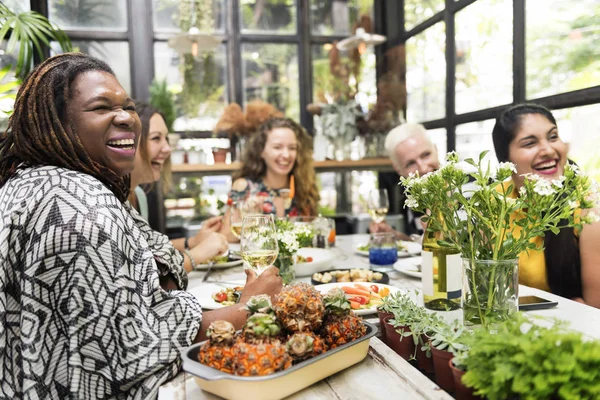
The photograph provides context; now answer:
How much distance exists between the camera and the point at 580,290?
162 cm

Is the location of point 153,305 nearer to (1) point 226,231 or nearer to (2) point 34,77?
(2) point 34,77

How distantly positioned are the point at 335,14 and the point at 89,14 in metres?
2.27

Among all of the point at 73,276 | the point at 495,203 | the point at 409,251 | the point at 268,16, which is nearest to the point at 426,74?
the point at 268,16

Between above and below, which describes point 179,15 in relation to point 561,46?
above

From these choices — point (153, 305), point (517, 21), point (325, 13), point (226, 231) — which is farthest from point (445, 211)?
point (325, 13)

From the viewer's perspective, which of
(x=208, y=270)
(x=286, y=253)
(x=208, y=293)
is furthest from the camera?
(x=208, y=270)

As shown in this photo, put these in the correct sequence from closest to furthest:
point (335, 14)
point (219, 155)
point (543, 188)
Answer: point (543, 188)
point (219, 155)
point (335, 14)

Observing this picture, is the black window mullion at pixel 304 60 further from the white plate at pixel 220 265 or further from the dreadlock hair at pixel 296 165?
the white plate at pixel 220 265

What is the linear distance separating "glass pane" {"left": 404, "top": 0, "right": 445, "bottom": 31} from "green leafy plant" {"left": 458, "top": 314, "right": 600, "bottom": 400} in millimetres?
3684

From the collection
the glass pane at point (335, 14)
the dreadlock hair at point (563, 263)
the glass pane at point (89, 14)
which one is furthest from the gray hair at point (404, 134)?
the glass pane at point (89, 14)

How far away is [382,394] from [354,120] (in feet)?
11.9

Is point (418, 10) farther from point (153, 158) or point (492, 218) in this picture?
point (492, 218)

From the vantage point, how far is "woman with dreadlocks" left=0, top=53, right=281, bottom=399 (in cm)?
89

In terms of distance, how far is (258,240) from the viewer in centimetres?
124
